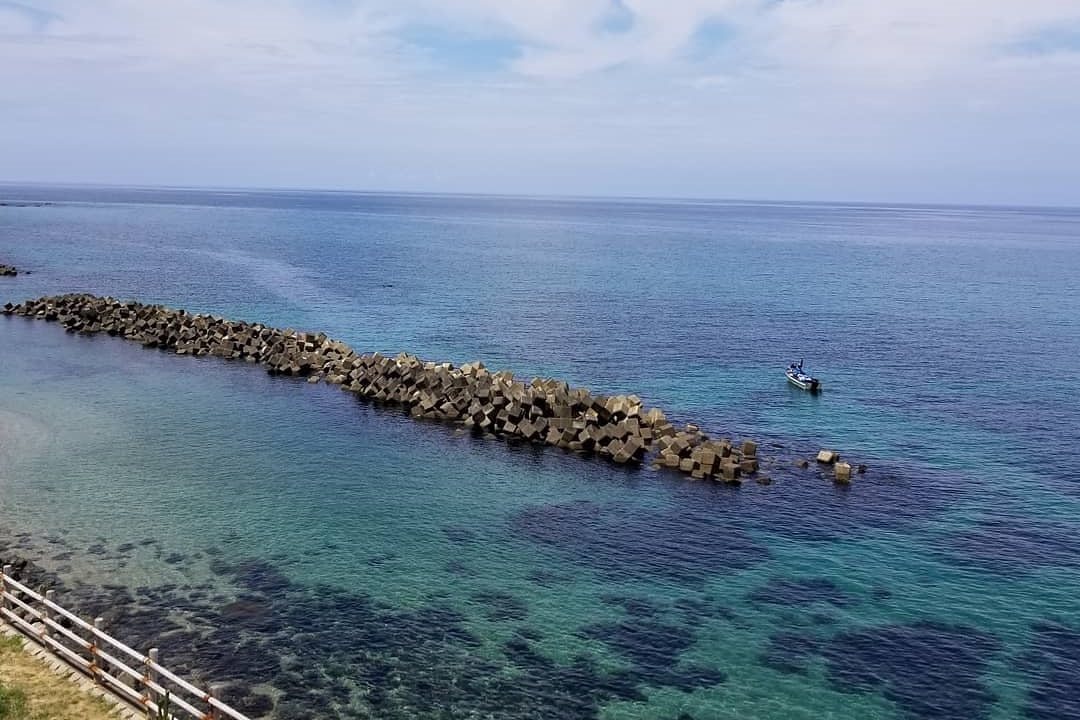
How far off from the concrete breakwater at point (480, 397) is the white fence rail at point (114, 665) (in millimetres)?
26222

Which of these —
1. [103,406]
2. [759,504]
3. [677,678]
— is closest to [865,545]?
[759,504]

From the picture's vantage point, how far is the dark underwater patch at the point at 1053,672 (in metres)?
22.9

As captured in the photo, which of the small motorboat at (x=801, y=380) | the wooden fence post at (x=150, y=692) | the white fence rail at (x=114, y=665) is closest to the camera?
the wooden fence post at (x=150, y=692)

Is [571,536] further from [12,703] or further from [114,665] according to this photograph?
[12,703]

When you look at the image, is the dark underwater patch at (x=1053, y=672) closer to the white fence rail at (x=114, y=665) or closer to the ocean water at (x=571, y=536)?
the ocean water at (x=571, y=536)

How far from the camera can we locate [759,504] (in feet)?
124

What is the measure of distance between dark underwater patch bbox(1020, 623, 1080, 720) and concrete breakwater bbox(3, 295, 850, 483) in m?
14.2

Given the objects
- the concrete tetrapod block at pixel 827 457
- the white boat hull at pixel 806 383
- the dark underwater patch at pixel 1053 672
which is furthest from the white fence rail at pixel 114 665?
the white boat hull at pixel 806 383

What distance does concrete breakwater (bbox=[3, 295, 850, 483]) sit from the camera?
43.0 metres

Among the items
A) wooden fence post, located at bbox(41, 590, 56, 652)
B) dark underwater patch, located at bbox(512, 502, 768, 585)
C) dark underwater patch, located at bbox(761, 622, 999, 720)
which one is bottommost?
dark underwater patch, located at bbox(761, 622, 999, 720)

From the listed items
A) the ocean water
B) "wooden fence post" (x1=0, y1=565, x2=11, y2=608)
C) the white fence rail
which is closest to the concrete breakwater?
the ocean water

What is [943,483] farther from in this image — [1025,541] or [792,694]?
[792,694]

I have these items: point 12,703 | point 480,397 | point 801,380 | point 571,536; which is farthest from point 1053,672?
point 801,380

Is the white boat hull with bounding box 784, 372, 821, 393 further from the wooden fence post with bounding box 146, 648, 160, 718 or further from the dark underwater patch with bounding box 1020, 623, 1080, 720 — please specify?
the wooden fence post with bounding box 146, 648, 160, 718
